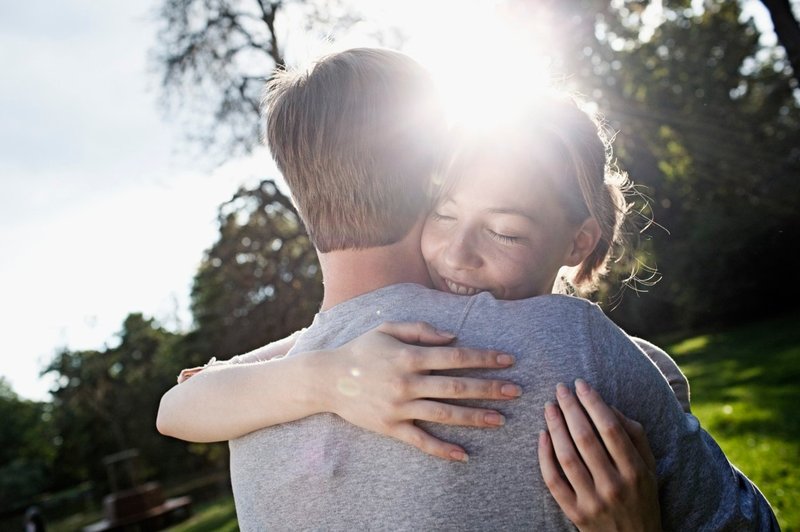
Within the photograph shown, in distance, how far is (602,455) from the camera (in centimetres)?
155

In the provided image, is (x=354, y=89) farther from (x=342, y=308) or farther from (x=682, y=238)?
(x=682, y=238)

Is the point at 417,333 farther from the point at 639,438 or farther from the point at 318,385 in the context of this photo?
the point at 639,438

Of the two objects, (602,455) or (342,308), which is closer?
(602,455)

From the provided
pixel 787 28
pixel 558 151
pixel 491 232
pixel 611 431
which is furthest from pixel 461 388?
pixel 787 28

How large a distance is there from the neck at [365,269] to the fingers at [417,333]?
0.63 ft

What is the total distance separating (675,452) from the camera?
1613mm

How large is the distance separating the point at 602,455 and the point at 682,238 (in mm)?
31488

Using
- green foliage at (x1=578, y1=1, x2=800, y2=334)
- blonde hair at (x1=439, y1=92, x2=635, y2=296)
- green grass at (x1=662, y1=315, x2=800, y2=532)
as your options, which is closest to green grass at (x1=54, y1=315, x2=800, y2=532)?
green grass at (x1=662, y1=315, x2=800, y2=532)

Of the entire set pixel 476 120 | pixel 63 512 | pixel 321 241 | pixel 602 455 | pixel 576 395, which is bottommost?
pixel 63 512

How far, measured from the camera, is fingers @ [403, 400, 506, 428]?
4.84 ft

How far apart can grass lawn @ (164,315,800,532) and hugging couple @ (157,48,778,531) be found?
4.39m

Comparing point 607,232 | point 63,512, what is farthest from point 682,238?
point 63,512

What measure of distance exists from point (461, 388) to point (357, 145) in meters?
0.63

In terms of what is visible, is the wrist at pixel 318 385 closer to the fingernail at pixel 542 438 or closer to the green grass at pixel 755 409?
the fingernail at pixel 542 438
